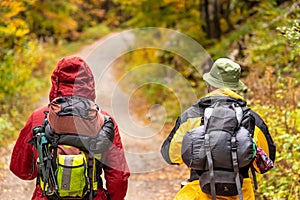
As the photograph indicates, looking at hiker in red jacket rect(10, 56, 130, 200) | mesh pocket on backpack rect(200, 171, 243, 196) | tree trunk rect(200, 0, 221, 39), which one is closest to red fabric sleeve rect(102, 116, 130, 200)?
hiker in red jacket rect(10, 56, 130, 200)

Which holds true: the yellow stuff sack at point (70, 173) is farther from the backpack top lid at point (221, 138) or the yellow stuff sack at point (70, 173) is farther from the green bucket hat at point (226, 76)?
the green bucket hat at point (226, 76)

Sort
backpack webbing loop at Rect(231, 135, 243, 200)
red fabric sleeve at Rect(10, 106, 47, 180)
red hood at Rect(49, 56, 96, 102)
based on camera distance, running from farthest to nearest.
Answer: red fabric sleeve at Rect(10, 106, 47, 180)
red hood at Rect(49, 56, 96, 102)
backpack webbing loop at Rect(231, 135, 243, 200)

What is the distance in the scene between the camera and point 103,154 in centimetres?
363

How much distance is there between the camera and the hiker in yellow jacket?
3.68 meters

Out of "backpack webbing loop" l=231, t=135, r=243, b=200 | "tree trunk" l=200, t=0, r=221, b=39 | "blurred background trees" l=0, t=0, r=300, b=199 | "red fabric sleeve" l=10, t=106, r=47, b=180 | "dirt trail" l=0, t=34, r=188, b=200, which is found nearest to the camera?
"backpack webbing loop" l=231, t=135, r=243, b=200

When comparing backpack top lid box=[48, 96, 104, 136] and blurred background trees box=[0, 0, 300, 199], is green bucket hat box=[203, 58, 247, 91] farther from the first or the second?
blurred background trees box=[0, 0, 300, 199]

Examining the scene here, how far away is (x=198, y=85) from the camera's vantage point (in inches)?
513

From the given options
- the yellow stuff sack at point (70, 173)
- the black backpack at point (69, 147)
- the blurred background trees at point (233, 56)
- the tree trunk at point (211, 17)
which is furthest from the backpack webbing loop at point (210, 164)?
the tree trunk at point (211, 17)

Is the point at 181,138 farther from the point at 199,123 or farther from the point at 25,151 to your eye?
the point at 25,151

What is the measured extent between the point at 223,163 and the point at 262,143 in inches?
26.1

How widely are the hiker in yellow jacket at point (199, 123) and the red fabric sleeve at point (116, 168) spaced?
39 centimetres

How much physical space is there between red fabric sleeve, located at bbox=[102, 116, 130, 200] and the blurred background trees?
281 cm

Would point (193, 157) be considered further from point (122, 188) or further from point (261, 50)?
point (261, 50)

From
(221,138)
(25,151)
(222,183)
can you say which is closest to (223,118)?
(221,138)
